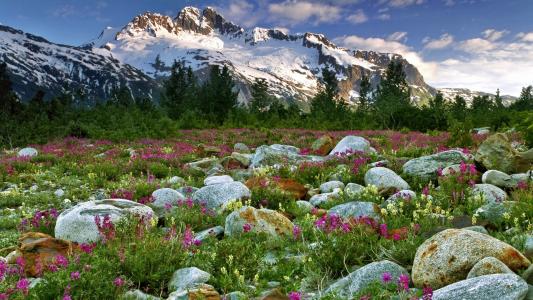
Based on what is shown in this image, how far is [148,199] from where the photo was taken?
31.3 feet

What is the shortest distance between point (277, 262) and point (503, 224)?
3.37 metres

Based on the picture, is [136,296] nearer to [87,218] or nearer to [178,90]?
[87,218]

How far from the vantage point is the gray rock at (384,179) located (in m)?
9.23

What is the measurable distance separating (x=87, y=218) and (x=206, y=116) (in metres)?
42.7

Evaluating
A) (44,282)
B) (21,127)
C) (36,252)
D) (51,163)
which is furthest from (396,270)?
(21,127)

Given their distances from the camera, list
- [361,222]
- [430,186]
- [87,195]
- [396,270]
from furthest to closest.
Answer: [87,195], [430,186], [361,222], [396,270]

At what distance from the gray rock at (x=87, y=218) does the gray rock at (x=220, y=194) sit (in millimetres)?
1550

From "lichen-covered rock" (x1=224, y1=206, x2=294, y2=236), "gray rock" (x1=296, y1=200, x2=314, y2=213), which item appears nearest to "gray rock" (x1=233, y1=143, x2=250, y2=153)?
"gray rock" (x1=296, y1=200, x2=314, y2=213)

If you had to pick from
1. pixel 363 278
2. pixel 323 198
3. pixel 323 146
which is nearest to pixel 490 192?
pixel 323 198

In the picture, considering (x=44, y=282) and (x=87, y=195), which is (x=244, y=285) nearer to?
(x=44, y=282)

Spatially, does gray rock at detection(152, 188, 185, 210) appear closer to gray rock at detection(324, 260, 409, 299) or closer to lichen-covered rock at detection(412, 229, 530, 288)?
gray rock at detection(324, 260, 409, 299)

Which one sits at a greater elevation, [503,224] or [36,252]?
[503,224]

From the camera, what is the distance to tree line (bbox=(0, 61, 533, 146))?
87.0 feet

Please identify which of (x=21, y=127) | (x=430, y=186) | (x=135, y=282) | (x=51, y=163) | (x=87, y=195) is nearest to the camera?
(x=135, y=282)
